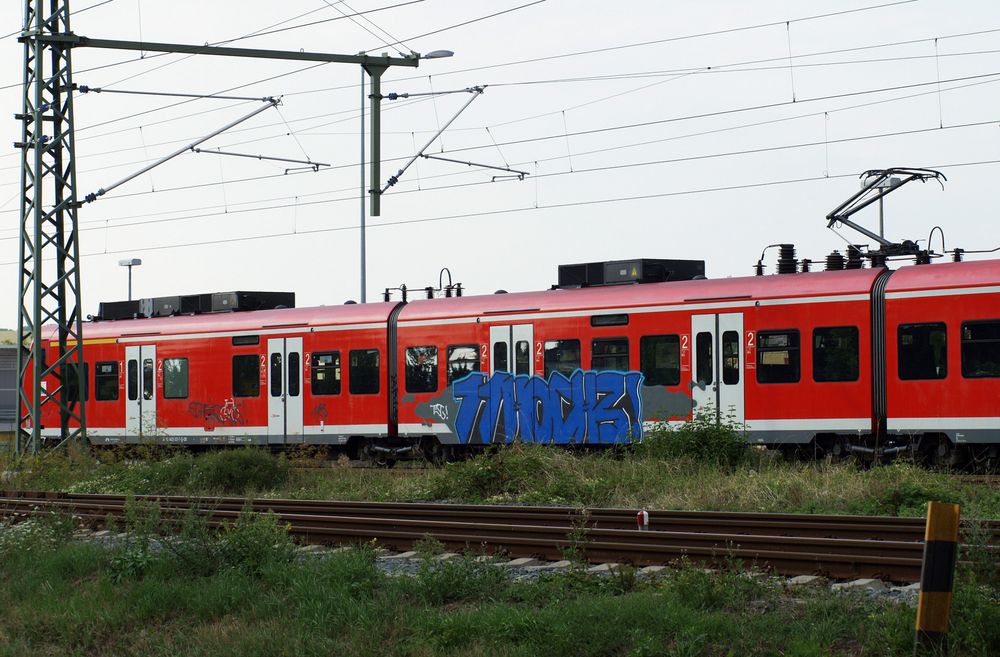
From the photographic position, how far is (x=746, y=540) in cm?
1139

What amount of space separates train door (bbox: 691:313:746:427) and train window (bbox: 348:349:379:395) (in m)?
7.01

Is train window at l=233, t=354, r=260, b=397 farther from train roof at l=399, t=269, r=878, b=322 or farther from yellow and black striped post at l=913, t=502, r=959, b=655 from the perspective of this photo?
yellow and black striped post at l=913, t=502, r=959, b=655

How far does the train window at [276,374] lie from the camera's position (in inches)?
1036

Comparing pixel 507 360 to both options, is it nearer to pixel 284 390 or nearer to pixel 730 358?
pixel 730 358

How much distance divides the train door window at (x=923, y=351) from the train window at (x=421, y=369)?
8.95m

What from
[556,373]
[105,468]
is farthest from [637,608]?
[105,468]

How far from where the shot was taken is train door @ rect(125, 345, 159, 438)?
28.5 m

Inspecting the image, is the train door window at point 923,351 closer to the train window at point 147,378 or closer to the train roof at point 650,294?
the train roof at point 650,294

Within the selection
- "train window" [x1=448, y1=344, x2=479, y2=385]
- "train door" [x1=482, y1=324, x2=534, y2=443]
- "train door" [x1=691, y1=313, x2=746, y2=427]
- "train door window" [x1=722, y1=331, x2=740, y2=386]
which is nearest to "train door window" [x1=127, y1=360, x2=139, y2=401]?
"train window" [x1=448, y1=344, x2=479, y2=385]

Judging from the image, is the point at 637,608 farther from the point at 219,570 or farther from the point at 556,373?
the point at 556,373

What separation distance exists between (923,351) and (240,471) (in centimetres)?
1089

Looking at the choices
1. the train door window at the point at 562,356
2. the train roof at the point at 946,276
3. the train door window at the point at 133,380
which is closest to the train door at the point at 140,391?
the train door window at the point at 133,380

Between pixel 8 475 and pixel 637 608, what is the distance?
16905 mm

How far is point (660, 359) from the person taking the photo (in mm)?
21156
